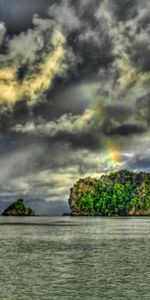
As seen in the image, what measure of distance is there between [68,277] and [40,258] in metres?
17.9

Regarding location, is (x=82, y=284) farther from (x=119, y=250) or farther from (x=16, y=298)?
(x=119, y=250)

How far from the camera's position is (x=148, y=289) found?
3978 cm

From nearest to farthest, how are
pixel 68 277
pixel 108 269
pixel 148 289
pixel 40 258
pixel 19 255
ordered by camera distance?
1. pixel 148 289
2. pixel 68 277
3. pixel 108 269
4. pixel 40 258
5. pixel 19 255

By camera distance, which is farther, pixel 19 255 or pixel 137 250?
pixel 137 250

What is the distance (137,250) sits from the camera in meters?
73.9

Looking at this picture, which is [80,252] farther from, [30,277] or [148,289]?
[148,289]

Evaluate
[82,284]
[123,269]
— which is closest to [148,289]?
[82,284]

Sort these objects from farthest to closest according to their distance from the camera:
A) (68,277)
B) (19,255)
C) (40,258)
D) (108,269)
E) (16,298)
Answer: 1. (19,255)
2. (40,258)
3. (108,269)
4. (68,277)
5. (16,298)

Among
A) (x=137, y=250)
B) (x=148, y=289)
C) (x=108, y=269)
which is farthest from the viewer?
(x=137, y=250)

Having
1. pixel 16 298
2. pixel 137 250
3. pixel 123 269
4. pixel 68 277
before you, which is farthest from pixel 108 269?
pixel 137 250

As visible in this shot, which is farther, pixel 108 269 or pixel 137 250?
pixel 137 250

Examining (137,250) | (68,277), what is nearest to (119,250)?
(137,250)

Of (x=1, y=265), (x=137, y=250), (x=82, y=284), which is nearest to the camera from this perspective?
(x=82, y=284)

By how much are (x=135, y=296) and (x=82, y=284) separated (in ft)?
23.4
